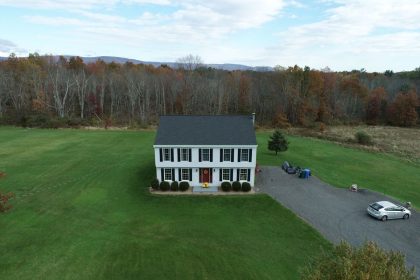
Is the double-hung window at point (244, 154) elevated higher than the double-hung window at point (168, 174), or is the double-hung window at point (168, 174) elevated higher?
the double-hung window at point (244, 154)

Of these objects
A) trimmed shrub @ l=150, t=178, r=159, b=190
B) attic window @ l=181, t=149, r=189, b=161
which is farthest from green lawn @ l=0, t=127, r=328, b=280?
attic window @ l=181, t=149, r=189, b=161

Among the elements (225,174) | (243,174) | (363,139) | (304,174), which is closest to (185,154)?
(225,174)

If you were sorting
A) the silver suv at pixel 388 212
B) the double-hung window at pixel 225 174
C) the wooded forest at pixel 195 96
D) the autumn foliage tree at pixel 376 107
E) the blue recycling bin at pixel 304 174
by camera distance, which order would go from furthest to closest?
the autumn foliage tree at pixel 376 107, the wooded forest at pixel 195 96, the blue recycling bin at pixel 304 174, the double-hung window at pixel 225 174, the silver suv at pixel 388 212

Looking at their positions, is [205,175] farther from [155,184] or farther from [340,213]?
[340,213]

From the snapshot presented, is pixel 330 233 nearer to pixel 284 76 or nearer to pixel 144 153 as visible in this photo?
pixel 144 153

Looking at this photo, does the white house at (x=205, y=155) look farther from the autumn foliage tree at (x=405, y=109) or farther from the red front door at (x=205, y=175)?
the autumn foliage tree at (x=405, y=109)

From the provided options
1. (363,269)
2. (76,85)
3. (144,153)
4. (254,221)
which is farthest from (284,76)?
(363,269)

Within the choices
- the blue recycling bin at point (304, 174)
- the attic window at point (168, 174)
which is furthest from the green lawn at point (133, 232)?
the blue recycling bin at point (304, 174)
